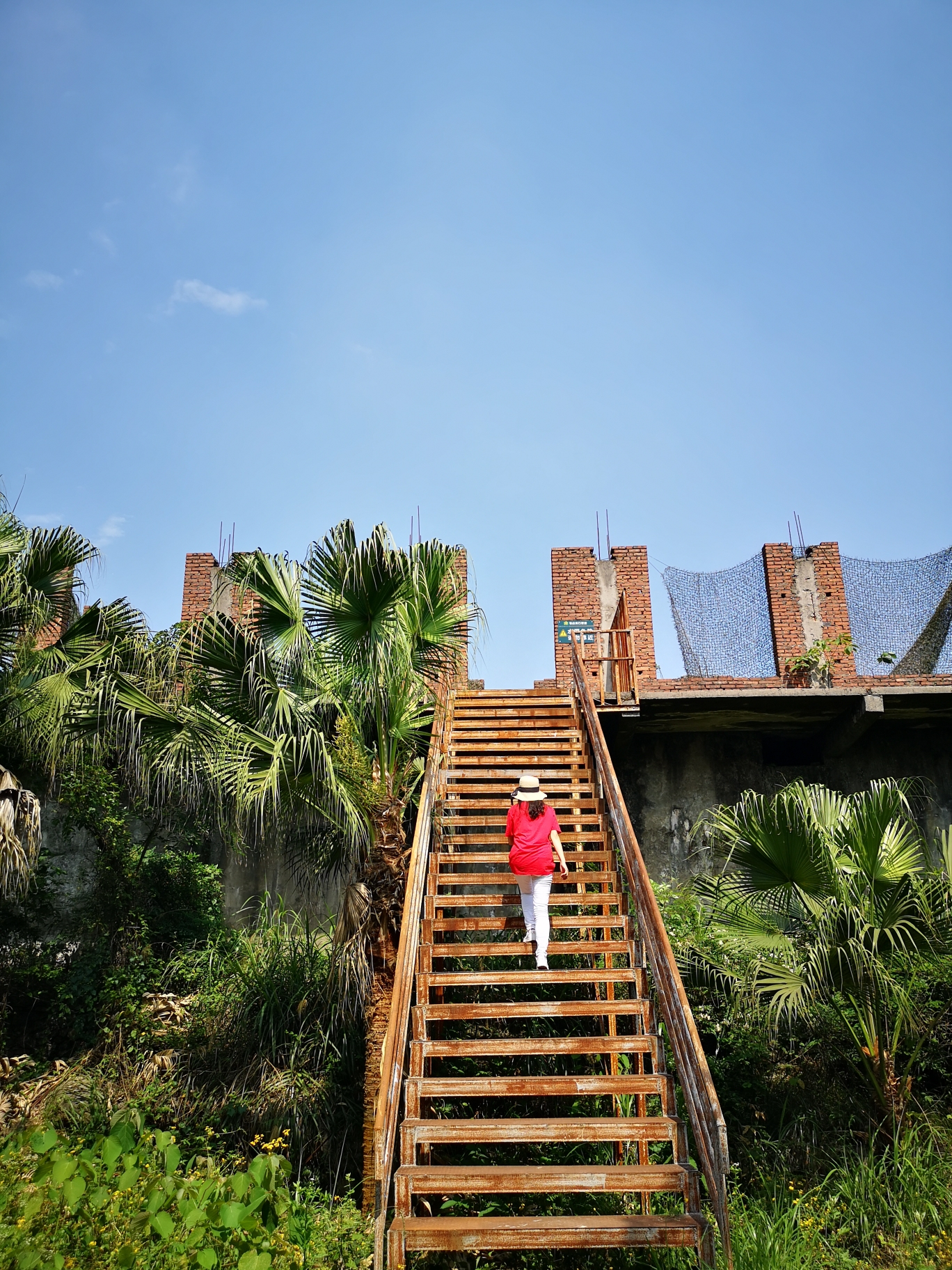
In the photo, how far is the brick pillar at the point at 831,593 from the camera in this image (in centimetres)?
1340

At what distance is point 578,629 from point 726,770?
262cm

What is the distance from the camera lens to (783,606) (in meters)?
13.3

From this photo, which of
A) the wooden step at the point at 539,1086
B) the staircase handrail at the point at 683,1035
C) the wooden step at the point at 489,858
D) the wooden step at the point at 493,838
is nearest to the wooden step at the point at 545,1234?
the staircase handrail at the point at 683,1035

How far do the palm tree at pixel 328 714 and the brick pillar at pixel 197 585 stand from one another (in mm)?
3733

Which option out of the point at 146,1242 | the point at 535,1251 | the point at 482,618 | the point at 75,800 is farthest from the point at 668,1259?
the point at 75,800

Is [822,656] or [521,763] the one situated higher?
[822,656]

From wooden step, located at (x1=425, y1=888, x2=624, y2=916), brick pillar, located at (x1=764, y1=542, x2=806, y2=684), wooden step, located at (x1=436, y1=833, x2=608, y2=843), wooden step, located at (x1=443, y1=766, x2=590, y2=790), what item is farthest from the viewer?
brick pillar, located at (x1=764, y1=542, x2=806, y2=684)

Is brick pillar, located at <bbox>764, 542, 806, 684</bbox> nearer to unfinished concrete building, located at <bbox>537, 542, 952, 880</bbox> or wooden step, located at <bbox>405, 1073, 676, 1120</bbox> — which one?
unfinished concrete building, located at <bbox>537, 542, 952, 880</bbox>

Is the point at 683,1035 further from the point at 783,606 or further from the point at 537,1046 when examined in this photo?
the point at 783,606

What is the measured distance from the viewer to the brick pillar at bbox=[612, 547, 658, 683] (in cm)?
1327

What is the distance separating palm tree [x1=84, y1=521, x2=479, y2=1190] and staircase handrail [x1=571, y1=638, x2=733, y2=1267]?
2089 mm

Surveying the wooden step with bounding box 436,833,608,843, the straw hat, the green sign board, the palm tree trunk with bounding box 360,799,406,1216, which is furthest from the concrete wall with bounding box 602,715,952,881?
the palm tree trunk with bounding box 360,799,406,1216

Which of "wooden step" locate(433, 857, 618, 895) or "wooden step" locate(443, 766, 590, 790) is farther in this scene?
"wooden step" locate(443, 766, 590, 790)

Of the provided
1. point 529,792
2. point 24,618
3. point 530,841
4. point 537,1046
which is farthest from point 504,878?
point 24,618
